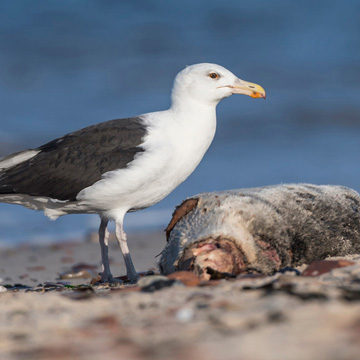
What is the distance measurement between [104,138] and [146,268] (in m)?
2.48

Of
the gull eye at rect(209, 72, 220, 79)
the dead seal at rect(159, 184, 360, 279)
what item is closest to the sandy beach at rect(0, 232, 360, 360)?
the dead seal at rect(159, 184, 360, 279)

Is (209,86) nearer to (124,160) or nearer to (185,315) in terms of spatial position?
(124,160)

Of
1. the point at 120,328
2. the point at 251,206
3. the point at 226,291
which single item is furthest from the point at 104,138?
the point at 120,328

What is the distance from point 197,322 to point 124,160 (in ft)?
12.8

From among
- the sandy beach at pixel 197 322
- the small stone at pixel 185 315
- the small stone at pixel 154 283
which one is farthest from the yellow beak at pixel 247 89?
the small stone at pixel 185 315

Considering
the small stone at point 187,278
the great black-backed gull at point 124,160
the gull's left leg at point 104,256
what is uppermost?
the great black-backed gull at point 124,160

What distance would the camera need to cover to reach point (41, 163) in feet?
22.6

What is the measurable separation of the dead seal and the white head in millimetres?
1503

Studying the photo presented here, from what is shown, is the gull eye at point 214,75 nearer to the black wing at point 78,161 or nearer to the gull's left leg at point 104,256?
the black wing at point 78,161

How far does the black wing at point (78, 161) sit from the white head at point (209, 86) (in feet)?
2.26

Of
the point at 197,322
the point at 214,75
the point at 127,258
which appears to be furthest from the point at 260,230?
the point at 197,322

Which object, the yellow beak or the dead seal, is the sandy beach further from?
the yellow beak

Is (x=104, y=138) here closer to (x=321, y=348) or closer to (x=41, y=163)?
(x=41, y=163)

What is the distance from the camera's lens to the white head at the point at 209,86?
23.3 ft
